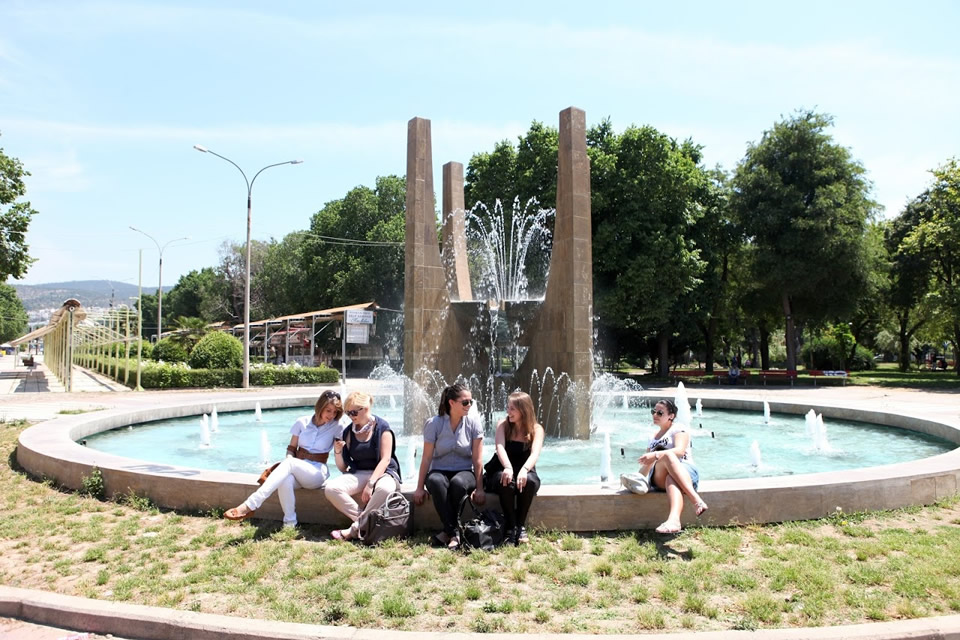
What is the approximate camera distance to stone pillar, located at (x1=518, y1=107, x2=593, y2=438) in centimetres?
1195

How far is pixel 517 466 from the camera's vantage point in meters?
5.79

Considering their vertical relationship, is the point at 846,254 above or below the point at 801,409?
above

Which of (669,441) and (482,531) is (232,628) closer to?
(482,531)

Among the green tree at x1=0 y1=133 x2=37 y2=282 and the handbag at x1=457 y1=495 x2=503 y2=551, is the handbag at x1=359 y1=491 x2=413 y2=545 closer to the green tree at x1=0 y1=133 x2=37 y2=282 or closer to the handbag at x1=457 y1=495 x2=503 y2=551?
the handbag at x1=457 y1=495 x2=503 y2=551

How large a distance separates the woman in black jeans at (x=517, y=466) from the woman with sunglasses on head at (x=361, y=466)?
0.89 m

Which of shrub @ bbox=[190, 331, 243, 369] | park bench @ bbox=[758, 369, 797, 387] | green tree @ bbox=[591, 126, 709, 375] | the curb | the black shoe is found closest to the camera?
the curb

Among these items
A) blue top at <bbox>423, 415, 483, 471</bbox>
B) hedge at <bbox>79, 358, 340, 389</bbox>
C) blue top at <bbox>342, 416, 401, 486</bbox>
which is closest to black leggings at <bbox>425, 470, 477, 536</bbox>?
blue top at <bbox>423, 415, 483, 471</bbox>

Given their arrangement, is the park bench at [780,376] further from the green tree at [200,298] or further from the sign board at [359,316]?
the green tree at [200,298]

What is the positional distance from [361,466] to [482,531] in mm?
1284

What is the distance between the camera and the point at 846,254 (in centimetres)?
3238

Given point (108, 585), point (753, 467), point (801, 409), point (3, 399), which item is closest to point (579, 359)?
point (753, 467)

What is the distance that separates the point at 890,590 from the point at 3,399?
23666mm

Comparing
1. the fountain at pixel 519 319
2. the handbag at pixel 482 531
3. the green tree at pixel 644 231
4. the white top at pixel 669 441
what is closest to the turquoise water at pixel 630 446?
the fountain at pixel 519 319

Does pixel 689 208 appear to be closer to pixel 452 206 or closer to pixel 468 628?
pixel 452 206
